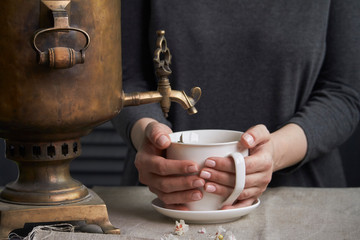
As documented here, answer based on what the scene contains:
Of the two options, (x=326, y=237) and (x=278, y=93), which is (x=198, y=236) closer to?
(x=326, y=237)

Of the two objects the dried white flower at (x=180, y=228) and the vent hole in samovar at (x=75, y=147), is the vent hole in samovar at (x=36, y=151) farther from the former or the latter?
the dried white flower at (x=180, y=228)

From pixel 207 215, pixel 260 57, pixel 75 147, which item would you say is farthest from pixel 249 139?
pixel 260 57

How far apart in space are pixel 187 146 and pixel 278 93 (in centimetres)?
54

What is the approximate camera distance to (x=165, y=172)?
2.81ft

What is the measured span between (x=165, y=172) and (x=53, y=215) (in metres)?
0.18

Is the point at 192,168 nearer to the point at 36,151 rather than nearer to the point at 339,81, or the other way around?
the point at 36,151

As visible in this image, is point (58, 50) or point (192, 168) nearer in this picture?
point (58, 50)

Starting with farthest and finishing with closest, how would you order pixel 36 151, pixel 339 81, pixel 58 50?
pixel 339 81 < pixel 36 151 < pixel 58 50

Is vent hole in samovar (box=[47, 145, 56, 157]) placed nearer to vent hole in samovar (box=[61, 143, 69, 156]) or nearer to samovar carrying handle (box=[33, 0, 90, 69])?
vent hole in samovar (box=[61, 143, 69, 156])

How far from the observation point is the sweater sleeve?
1.22 meters

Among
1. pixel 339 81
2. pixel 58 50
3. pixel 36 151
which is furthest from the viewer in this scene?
pixel 339 81

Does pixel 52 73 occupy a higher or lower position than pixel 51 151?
higher

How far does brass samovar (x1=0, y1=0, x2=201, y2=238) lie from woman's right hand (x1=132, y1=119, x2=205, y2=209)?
0.20ft

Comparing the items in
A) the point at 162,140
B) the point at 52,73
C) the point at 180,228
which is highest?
the point at 52,73
